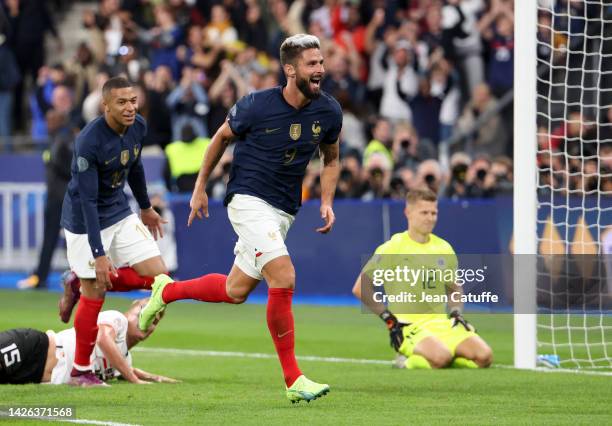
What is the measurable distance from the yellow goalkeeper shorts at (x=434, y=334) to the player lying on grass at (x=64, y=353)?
2036 millimetres

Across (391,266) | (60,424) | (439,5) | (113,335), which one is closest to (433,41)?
(439,5)

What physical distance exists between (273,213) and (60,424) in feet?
6.62

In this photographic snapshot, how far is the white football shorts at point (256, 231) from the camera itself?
8.75 m

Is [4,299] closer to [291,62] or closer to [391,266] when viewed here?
[391,266]

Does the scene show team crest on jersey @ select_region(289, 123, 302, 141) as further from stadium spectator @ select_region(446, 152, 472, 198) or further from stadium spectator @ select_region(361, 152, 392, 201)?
stadium spectator @ select_region(361, 152, 392, 201)

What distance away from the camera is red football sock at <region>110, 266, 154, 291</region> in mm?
10188

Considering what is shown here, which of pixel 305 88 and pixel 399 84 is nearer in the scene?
pixel 305 88

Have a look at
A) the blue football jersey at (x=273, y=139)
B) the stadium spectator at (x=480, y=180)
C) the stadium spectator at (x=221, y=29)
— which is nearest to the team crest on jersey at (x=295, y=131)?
the blue football jersey at (x=273, y=139)

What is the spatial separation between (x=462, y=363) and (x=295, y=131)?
314 centimetres

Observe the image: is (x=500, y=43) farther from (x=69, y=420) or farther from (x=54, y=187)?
(x=69, y=420)

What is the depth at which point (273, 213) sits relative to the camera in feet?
29.4

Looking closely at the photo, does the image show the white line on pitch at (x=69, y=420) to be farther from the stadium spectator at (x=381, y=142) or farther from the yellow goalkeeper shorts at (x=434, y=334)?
the stadium spectator at (x=381, y=142)

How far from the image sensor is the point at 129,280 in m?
10.2

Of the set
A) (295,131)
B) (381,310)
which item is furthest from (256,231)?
(381,310)
